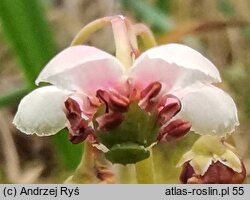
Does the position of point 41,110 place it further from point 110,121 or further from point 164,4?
point 164,4

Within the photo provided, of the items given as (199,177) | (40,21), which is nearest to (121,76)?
(199,177)

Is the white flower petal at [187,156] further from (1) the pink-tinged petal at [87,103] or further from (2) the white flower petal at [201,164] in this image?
(1) the pink-tinged petal at [87,103]

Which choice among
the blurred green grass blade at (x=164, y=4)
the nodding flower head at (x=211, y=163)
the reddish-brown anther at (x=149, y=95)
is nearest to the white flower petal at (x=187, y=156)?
the nodding flower head at (x=211, y=163)

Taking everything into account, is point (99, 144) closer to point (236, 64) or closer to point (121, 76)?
point (121, 76)

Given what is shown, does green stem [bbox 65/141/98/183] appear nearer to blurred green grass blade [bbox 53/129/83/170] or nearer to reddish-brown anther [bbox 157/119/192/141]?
reddish-brown anther [bbox 157/119/192/141]

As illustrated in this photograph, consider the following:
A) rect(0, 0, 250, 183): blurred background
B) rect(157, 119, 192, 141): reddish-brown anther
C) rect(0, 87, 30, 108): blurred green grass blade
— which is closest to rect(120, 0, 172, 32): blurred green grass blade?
rect(0, 0, 250, 183): blurred background

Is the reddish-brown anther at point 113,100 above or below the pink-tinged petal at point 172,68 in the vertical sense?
below
